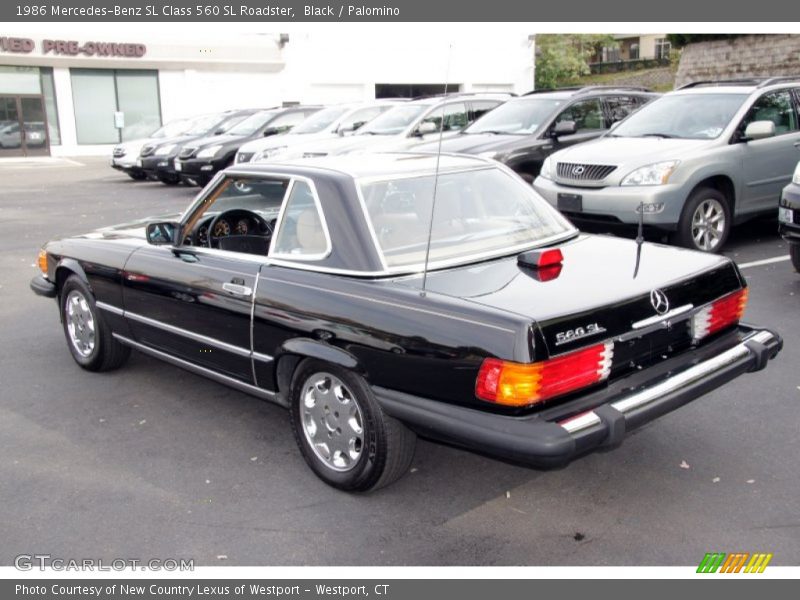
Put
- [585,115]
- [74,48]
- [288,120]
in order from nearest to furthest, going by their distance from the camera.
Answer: [585,115] → [288,120] → [74,48]

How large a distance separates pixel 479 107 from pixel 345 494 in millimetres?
10849

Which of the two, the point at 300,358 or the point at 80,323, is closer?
the point at 300,358

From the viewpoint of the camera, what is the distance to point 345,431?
3.93 m

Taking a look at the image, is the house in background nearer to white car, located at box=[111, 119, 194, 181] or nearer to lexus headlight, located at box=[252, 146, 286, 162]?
white car, located at box=[111, 119, 194, 181]

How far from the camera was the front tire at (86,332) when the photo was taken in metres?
5.61

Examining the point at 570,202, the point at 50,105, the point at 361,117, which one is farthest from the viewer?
the point at 50,105

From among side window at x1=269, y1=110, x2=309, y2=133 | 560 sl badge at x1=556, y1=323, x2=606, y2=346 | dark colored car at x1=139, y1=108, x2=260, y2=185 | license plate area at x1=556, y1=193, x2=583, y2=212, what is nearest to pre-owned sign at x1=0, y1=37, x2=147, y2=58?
dark colored car at x1=139, y1=108, x2=260, y2=185

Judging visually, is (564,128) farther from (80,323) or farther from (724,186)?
(80,323)

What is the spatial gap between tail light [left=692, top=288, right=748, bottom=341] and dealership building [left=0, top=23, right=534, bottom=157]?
1170 inches

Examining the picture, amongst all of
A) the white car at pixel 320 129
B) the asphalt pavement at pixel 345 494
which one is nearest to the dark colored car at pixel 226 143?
the white car at pixel 320 129

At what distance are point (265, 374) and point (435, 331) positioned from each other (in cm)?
120

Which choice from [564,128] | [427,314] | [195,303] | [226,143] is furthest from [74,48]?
[427,314]

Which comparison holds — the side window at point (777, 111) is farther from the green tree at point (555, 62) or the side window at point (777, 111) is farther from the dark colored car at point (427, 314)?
the green tree at point (555, 62)

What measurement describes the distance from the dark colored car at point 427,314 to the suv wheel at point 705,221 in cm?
403
